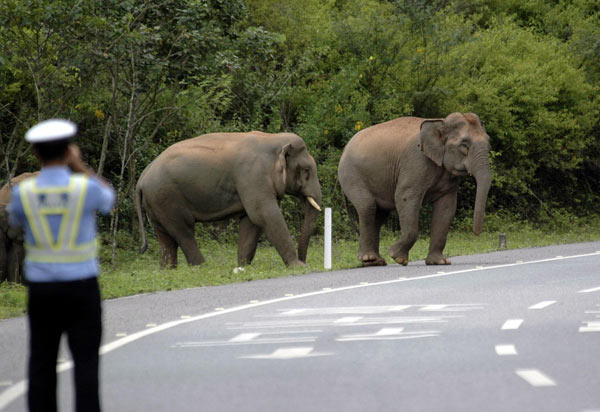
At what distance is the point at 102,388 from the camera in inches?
348

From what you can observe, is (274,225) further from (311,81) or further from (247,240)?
(311,81)

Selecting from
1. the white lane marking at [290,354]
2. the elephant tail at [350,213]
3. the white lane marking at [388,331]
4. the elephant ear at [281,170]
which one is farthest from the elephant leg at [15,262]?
the white lane marking at [290,354]

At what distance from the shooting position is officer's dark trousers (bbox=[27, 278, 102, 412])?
6.53 m

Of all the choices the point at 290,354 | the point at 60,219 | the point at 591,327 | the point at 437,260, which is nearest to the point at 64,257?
the point at 60,219

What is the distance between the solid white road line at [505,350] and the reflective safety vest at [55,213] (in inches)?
179

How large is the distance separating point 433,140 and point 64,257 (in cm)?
1593

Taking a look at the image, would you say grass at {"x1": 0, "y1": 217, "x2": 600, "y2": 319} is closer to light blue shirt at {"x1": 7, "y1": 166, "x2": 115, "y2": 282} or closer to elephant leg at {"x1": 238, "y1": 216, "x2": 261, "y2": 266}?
elephant leg at {"x1": 238, "y1": 216, "x2": 261, "y2": 266}

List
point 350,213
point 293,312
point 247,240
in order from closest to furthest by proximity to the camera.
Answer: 1. point 293,312
2. point 247,240
3. point 350,213

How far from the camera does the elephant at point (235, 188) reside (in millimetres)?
21438

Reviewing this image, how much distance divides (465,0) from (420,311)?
33.8m

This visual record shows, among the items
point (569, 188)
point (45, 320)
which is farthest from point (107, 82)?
point (45, 320)

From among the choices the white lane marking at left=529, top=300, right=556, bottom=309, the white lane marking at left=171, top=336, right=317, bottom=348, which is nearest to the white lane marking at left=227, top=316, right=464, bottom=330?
the white lane marking at left=171, top=336, right=317, bottom=348

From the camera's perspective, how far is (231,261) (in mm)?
25016

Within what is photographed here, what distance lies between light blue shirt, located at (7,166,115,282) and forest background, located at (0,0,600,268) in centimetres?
1583
